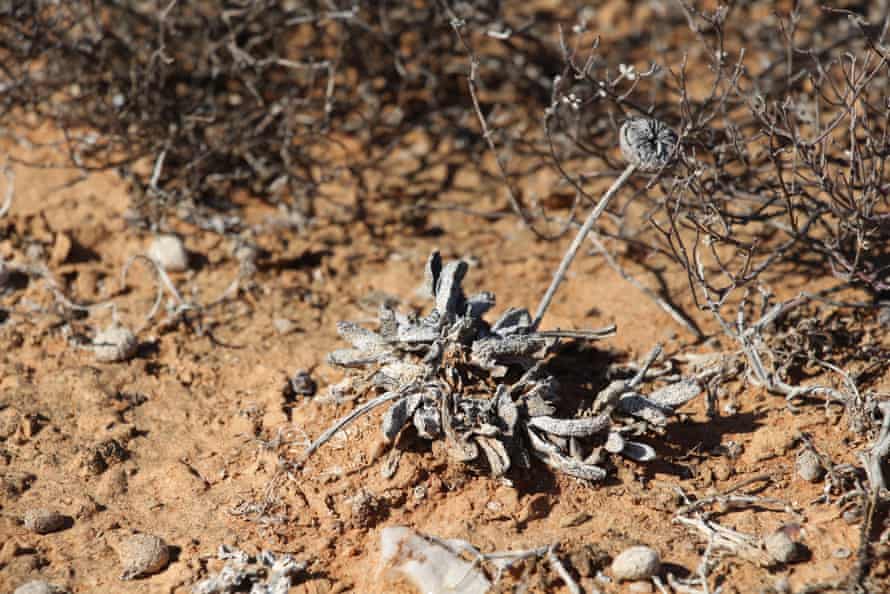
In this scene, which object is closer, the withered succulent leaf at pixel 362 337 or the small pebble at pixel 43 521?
the small pebble at pixel 43 521

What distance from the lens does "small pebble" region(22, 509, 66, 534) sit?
2.75m

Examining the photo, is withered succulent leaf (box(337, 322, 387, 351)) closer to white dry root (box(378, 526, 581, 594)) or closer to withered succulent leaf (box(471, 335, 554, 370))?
withered succulent leaf (box(471, 335, 554, 370))

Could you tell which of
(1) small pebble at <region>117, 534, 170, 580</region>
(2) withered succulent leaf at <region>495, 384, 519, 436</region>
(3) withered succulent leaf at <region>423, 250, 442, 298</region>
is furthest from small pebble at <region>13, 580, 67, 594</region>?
(3) withered succulent leaf at <region>423, 250, 442, 298</region>

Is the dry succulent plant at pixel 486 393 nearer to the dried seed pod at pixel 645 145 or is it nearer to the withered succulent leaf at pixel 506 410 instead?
the withered succulent leaf at pixel 506 410

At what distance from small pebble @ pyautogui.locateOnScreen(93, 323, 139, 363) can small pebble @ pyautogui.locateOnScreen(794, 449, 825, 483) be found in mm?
2375

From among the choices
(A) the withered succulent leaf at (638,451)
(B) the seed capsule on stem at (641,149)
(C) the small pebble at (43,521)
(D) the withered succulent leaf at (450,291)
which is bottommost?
A: (C) the small pebble at (43,521)

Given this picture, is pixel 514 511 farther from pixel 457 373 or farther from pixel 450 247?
pixel 450 247

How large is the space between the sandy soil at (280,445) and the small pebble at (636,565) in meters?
0.04

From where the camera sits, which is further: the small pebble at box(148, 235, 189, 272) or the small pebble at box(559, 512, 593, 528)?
the small pebble at box(148, 235, 189, 272)

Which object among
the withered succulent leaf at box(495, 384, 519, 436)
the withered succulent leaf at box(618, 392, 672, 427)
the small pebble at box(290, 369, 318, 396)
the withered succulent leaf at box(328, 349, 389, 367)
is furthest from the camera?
the small pebble at box(290, 369, 318, 396)

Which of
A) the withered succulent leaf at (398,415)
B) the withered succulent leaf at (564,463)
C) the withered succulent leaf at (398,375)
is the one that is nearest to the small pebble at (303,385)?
the withered succulent leaf at (398,375)

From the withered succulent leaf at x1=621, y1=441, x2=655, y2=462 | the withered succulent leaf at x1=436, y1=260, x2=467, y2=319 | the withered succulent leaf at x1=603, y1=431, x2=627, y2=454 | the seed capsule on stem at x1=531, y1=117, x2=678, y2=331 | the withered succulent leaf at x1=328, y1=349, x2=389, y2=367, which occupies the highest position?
the seed capsule on stem at x1=531, y1=117, x2=678, y2=331

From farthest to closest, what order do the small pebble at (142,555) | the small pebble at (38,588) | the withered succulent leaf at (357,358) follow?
the withered succulent leaf at (357,358) < the small pebble at (142,555) < the small pebble at (38,588)

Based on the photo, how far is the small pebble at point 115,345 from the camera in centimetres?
349
